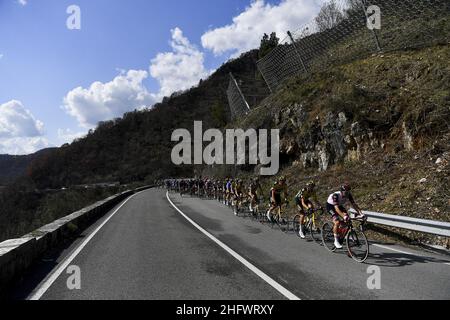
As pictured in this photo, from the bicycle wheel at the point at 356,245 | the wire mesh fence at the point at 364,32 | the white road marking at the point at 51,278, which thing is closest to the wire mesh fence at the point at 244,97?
the wire mesh fence at the point at 364,32

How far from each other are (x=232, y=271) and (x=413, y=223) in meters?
4.80

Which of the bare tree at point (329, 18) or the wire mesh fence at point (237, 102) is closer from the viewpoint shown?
the bare tree at point (329, 18)

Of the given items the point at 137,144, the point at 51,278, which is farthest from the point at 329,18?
the point at 137,144

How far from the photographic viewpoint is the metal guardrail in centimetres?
876

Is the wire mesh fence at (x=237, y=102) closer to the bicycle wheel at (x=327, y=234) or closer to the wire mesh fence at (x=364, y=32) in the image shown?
the wire mesh fence at (x=364, y=32)

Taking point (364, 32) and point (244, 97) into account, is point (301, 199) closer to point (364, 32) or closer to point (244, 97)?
point (364, 32)

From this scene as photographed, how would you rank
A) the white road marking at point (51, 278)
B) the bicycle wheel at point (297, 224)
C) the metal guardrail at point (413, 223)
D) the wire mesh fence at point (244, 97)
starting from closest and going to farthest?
the white road marking at point (51, 278) → the metal guardrail at point (413, 223) → the bicycle wheel at point (297, 224) → the wire mesh fence at point (244, 97)

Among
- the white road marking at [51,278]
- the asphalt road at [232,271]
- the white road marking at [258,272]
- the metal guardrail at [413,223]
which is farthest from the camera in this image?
the metal guardrail at [413,223]

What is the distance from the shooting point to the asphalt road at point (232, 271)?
20.1ft

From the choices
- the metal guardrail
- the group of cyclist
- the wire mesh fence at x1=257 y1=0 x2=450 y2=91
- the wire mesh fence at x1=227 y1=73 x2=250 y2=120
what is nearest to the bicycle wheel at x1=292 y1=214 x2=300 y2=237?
the group of cyclist

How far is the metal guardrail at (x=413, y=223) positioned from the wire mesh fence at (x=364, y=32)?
1317cm

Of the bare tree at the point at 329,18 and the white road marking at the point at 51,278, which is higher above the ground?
the bare tree at the point at 329,18

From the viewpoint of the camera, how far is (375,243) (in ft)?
34.3

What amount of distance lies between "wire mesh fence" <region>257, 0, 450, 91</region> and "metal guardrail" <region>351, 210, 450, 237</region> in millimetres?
13175
